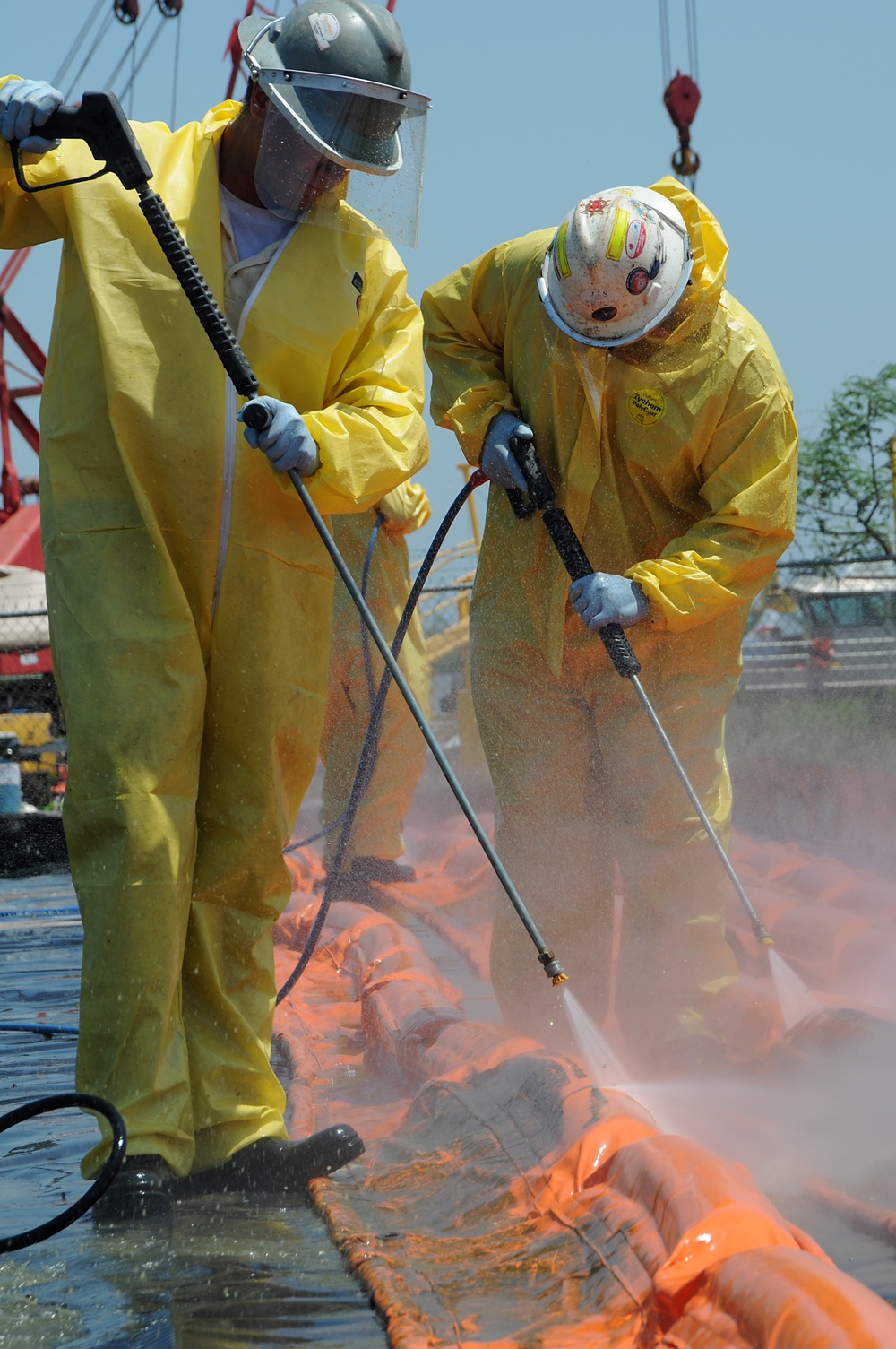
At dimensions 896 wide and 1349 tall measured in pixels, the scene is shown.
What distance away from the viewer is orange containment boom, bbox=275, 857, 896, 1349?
1671 mm

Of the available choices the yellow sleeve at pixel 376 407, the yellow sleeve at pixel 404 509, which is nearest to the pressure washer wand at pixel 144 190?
the yellow sleeve at pixel 376 407

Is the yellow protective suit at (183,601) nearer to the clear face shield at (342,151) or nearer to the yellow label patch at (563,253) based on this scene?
the clear face shield at (342,151)

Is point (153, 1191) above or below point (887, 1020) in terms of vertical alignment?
above

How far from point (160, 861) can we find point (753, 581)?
1582mm

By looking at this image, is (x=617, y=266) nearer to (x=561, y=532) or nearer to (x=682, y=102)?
(x=561, y=532)

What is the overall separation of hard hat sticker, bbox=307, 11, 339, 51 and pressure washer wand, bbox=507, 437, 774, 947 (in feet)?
3.58

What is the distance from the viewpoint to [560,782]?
11.5 ft

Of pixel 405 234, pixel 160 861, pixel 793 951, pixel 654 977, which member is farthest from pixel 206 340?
pixel 793 951

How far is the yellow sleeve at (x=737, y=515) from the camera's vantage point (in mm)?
3293

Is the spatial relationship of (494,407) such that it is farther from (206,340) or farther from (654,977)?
(654,977)

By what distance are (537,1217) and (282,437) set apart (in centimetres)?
124

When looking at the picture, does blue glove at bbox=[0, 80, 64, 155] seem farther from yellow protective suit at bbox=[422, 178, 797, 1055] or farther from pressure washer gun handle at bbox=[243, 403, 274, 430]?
yellow protective suit at bbox=[422, 178, 797, 1055]

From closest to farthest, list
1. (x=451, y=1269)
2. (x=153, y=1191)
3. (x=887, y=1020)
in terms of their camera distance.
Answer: (x=451, y=1269), (x=153, y=1191), (x=887, y=1020)

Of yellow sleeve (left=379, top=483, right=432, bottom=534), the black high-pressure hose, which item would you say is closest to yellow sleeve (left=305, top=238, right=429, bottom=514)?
the black high-pressure hose
